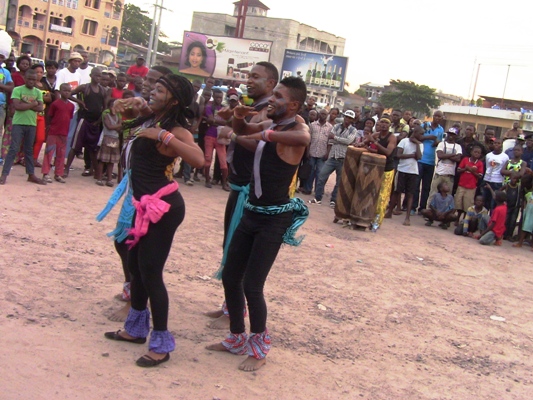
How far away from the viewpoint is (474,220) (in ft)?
36.7

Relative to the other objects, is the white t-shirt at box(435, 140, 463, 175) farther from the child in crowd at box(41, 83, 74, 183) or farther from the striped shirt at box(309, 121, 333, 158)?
the child in crowd at box(41, 83, 74, 183)

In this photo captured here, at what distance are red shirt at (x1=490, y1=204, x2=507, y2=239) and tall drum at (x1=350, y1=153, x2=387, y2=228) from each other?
7.33 feet

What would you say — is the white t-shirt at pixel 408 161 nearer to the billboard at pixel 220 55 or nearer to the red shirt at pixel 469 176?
the red shirt at pixel 469 176

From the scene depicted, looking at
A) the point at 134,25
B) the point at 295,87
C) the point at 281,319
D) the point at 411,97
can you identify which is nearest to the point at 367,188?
the point at 281,319

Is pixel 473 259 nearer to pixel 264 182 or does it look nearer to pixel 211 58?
pixel 264 182

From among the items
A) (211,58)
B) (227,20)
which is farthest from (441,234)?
(227,20)

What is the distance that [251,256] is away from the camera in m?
4.20

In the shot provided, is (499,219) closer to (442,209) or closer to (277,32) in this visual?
(442,209)

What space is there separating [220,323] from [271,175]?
1404 mm

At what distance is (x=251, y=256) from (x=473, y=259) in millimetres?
5950

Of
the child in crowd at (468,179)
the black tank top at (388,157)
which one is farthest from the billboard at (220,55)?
the black tank top at (388,157)

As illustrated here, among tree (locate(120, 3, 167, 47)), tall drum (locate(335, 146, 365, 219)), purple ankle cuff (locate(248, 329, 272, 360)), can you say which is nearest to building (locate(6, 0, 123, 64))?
tree (locate(120, 3, 167, 47))

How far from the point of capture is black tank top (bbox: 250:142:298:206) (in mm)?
4195

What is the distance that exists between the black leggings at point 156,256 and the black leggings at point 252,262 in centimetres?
48
